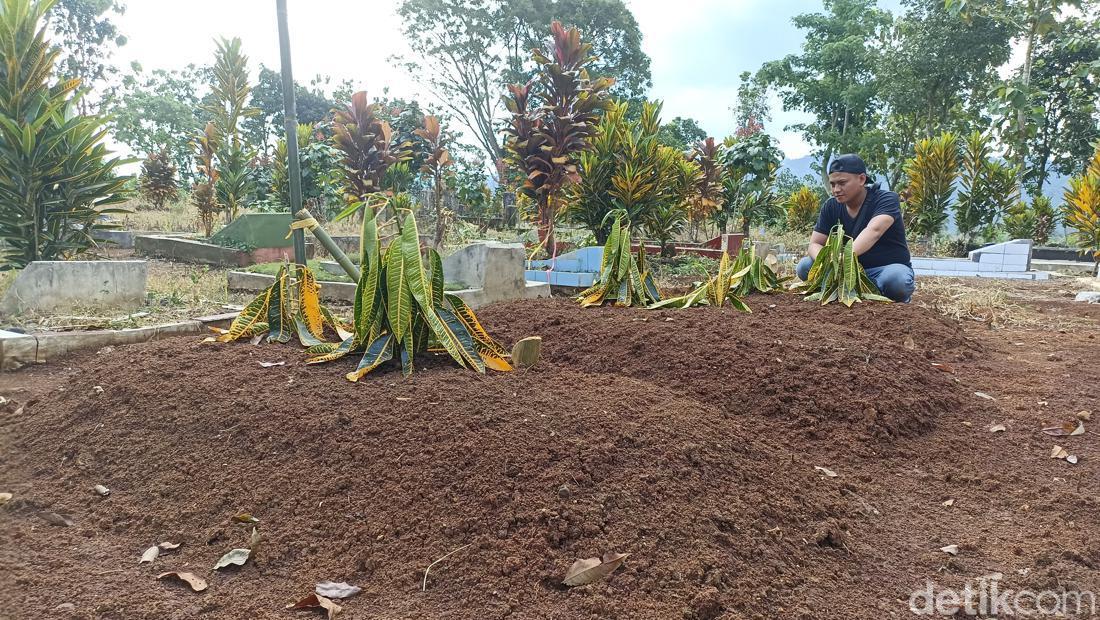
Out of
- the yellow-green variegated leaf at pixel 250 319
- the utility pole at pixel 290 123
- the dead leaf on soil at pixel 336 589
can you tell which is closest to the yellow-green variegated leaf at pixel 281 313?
the yellow-green variegated leaf at pixel 250 319

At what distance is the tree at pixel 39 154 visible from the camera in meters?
4.90

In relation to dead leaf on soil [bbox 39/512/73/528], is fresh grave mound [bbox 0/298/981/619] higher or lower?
higher

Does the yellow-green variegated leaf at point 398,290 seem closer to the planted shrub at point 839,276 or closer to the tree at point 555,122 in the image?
the planted shrub at point 839,276

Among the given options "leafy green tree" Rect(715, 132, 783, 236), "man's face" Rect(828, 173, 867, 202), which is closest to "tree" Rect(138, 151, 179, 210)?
"leafy green tree" Rect(715, 132, 783, 236)

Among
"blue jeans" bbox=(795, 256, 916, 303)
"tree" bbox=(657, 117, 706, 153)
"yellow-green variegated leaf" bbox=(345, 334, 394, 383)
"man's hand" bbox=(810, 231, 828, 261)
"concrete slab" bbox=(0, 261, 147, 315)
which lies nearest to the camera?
"yellow-green variegated leaf" bbox=(345, 334, 394, 383)

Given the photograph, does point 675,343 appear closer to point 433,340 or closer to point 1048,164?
point 433,340

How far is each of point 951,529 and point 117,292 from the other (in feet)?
17.0

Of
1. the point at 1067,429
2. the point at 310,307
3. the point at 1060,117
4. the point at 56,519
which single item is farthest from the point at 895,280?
the point at 1060,117

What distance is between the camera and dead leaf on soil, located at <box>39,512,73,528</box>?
1876 millimetres

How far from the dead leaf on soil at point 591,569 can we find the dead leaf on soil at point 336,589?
0.49 m

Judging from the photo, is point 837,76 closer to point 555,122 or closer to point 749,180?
point 749,180

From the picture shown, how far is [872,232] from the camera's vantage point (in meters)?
4.40

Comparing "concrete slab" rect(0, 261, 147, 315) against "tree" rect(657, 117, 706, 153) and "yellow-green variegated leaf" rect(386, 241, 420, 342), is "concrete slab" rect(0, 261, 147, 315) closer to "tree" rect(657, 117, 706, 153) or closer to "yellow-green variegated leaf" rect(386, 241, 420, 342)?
"yellow-green variegated leaf" rect(386, 241, 420, 342)

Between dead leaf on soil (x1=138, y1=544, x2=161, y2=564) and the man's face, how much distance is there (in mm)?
4298
